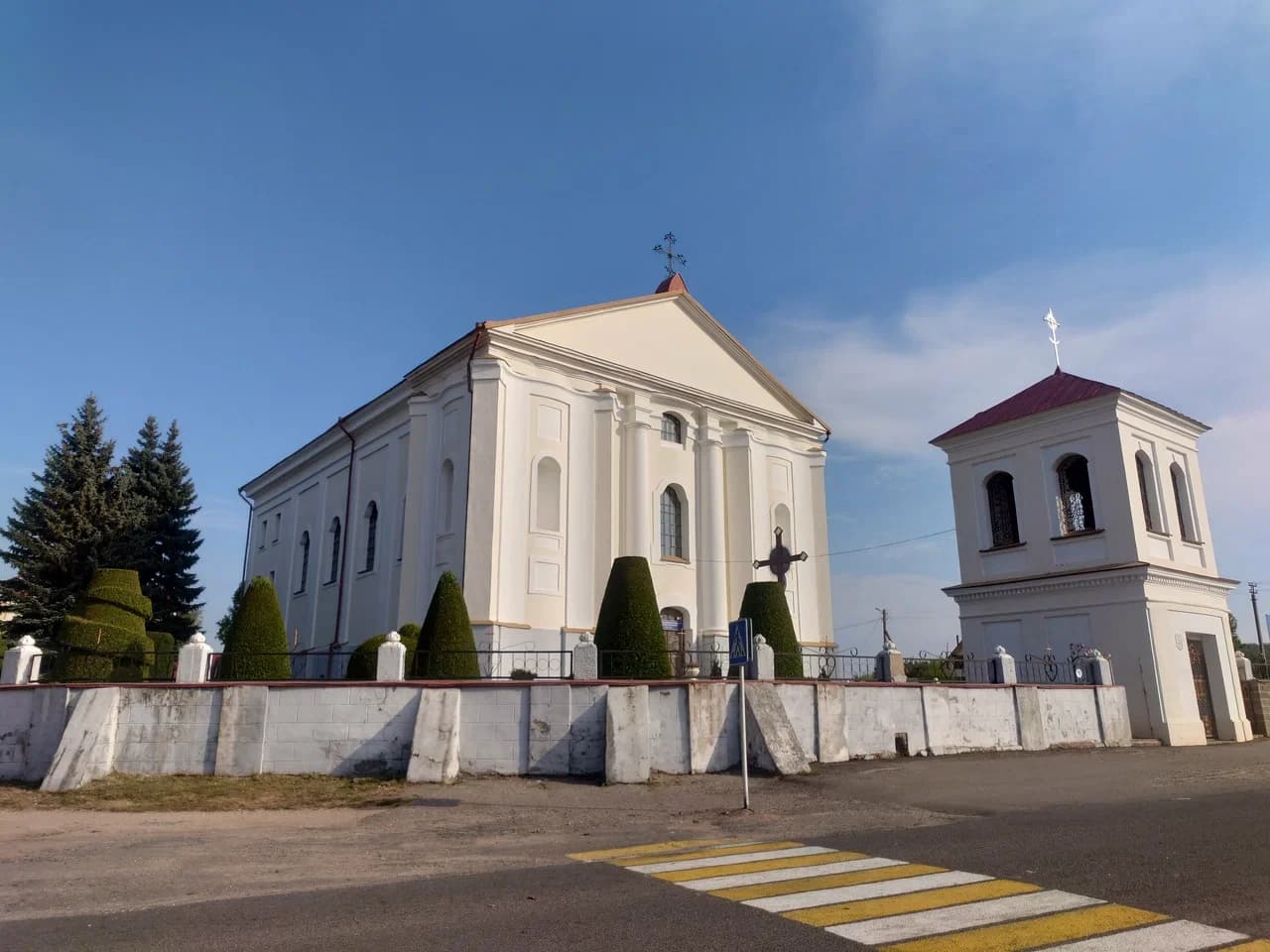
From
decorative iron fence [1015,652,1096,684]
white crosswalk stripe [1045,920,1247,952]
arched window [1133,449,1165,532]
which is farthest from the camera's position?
arched window [1133,449,1165,532]

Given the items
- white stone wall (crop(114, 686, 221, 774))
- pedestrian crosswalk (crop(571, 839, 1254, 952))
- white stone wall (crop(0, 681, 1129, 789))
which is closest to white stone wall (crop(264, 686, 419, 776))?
white stone wall (crop(0, 681, 1129, 789))

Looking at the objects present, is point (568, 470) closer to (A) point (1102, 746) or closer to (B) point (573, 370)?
(B) point (573, 370)

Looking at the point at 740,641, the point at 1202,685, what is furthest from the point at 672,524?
the point at 1202,685

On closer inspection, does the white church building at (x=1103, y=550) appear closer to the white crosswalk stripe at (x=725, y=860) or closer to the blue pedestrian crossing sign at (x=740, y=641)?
the blue pedestrian crossing sign at (x=740, y=641)

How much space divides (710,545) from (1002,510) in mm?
8786

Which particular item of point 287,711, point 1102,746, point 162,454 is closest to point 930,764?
point 1102,746

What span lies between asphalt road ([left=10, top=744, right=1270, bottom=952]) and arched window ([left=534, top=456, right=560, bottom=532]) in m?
13.8

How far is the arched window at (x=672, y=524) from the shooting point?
83.3 ft

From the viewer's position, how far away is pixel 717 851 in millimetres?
8172

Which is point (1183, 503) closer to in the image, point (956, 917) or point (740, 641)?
point (740, 641)

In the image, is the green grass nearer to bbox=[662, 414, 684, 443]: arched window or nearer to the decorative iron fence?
bbox=[662, 414, 684, 443]: arched window

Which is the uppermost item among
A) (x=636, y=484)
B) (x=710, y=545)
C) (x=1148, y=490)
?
(x=636, y=484)

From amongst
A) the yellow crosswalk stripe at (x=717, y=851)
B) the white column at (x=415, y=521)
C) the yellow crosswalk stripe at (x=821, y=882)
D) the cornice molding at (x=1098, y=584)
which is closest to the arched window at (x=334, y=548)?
the white column at (x=415, y=521)

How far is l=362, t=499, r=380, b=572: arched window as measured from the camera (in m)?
26.8
